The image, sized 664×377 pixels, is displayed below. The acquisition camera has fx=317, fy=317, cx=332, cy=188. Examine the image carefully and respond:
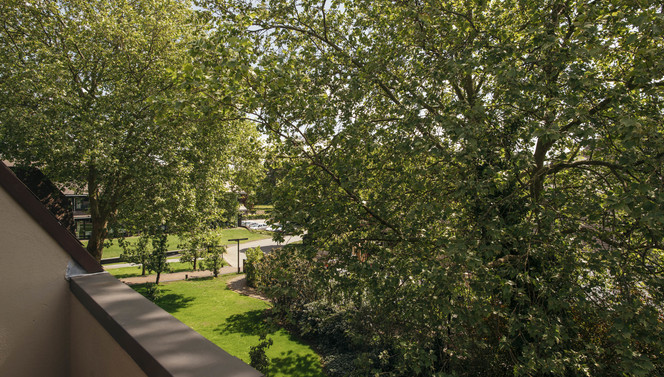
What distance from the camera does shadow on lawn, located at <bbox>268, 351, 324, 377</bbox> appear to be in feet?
24.6

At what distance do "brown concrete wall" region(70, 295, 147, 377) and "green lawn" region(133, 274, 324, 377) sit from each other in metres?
2.42

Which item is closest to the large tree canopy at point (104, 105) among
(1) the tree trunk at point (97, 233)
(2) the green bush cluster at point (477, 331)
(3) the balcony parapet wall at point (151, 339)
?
(1) the tree trunk at point (97, 233)

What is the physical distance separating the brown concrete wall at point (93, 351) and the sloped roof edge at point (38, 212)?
1.21 feet

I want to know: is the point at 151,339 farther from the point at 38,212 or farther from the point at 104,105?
the point at 104,105

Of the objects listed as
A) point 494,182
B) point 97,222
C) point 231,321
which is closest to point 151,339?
point 494,182

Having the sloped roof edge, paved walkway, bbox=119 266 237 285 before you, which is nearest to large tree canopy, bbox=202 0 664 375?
the sloped roof edge

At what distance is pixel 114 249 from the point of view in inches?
995

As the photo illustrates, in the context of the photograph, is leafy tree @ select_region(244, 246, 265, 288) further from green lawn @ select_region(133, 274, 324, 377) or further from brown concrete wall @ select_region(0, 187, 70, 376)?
brown concrete wall @ select_region(0, 187, 70, 376)

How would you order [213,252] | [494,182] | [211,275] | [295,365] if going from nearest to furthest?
[494,182], [295,365], [213,252], [211,275]

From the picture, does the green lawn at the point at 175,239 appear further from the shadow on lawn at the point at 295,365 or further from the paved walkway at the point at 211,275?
the shadow on lawn at the point at 295,365

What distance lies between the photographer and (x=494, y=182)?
4051 mm

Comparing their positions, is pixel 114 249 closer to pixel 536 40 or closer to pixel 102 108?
pixel 102 108

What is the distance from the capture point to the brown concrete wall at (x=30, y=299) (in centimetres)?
221

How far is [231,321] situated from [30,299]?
9293 mm
